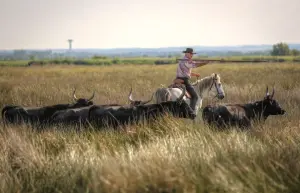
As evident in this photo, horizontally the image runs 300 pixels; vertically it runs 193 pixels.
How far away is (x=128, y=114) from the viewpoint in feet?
38.3

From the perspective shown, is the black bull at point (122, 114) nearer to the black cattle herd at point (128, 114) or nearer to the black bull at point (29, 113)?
the black cattle herd at point (128, 114)

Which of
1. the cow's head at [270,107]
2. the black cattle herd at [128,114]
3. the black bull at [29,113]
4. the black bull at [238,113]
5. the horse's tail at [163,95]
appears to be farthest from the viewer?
the horse's tail at [163,95]

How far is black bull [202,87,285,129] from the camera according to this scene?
39.1 feet

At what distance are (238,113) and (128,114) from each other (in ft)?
8.84

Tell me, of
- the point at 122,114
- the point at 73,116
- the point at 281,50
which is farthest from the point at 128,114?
the point at 281,50

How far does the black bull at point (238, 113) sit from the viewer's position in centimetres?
1191

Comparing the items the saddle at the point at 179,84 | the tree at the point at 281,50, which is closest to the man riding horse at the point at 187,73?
the saddle at the point at 179,84

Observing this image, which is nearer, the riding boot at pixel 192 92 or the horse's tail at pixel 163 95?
the horse's tail at pixel 163 95

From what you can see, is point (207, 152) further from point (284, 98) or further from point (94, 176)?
point (284, 98)

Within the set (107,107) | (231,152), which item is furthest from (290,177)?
(107,107)

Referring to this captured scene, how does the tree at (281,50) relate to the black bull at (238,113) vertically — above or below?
below

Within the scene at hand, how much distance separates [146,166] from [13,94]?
47.4ft

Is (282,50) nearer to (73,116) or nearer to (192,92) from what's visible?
(192,92)

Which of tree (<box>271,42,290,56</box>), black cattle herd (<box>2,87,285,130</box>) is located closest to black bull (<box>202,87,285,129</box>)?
black cattle herd (<box>2,87,285,130</box>)
